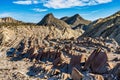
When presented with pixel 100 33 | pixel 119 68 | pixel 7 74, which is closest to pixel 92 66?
pixel 119 68

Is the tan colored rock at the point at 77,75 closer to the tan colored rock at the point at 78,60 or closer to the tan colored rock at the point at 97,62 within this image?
the tan colored rock at the point at 97,62

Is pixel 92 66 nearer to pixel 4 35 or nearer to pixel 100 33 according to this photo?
pixel 100 33

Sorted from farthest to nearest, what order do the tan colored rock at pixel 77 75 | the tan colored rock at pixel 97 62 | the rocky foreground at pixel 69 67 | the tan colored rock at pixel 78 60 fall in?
the tan colored rock at pixel 78 60 < the tan colored rock at pixel 97 62 < the rocky foreground at pixel 69 67 < the tan colored rock at pixel 77 75

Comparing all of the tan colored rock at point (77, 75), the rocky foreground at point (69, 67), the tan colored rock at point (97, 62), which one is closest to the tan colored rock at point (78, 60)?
the rocky foreground at point (69, 67)

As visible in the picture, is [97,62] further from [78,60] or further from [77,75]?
[78,60]

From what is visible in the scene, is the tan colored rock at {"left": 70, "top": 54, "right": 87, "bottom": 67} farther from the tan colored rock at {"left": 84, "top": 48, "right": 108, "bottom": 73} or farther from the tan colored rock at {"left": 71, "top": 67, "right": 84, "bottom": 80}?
the tan colored rock at {"left": 71, "top": 67, "right": 84, "bottom": 80}

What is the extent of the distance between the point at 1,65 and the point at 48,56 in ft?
48.5

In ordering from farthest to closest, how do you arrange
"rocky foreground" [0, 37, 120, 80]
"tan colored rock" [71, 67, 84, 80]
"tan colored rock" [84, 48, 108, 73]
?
"tan colored rock" [84, 48, 108, 73] < "rocky foreground" [0, 37, 120, 80] < "tan colored rock" [71, 67, 84, 80]

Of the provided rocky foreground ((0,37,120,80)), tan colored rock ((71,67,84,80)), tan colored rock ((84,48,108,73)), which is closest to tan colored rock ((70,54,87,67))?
rocky foreground ((0,37,120,80))

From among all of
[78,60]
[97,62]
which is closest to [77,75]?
[97,62]

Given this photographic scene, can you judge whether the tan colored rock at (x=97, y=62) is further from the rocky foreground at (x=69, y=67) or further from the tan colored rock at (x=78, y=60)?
the tan colored rock at (x=78, y=60)

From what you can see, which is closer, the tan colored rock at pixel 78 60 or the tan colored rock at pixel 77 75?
the tan colored rock at pixel 77 75

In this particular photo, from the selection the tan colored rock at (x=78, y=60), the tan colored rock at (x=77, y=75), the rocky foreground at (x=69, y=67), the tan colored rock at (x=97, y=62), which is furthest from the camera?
the tan colored rock at (x=78, y=60)

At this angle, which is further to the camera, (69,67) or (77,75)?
(69,67)
